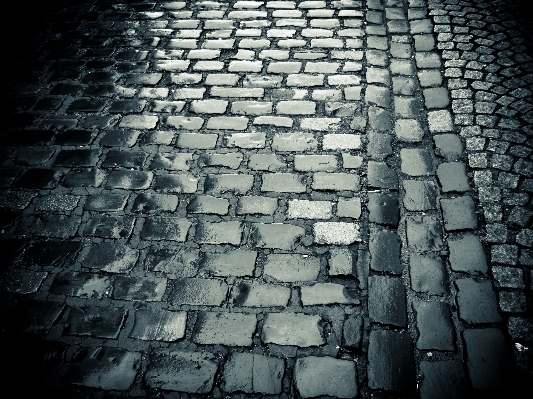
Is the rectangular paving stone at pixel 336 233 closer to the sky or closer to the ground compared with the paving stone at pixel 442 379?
closer to the sky

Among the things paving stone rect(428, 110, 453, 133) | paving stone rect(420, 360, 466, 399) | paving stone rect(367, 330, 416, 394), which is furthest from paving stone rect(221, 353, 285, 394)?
paving stone rect(428, 110, 453, 133)

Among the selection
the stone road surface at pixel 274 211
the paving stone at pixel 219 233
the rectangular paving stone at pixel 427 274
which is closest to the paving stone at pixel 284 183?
the stone road surface at pixel 274 211

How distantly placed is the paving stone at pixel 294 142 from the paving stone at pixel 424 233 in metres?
0.89

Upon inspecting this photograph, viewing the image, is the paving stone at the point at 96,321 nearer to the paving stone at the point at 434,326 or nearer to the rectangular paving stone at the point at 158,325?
the rectangular paving stone at the point at 158,325

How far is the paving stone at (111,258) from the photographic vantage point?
2148 millimetres

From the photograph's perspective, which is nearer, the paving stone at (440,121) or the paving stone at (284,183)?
the paving stone at (284,183)

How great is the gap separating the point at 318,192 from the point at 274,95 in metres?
1.12

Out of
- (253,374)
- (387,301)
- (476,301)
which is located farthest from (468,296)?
→ (253,374)

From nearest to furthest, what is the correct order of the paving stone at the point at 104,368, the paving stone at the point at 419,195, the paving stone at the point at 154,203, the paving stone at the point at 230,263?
the paving stone at the point at 104,368 < the paving stone at the point at 230,263 < the paving stone at the point at 419,195 < the paving stone at the point at 154,203

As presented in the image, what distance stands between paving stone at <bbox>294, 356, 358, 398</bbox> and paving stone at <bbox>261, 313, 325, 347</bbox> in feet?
0.28

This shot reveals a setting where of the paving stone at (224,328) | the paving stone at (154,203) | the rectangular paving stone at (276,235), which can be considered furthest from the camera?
the paving stone at (154,203)

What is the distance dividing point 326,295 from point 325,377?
409 mm

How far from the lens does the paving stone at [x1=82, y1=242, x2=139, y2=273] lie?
7.05 ft

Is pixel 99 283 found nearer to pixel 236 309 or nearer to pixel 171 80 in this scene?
pixel 236 309
